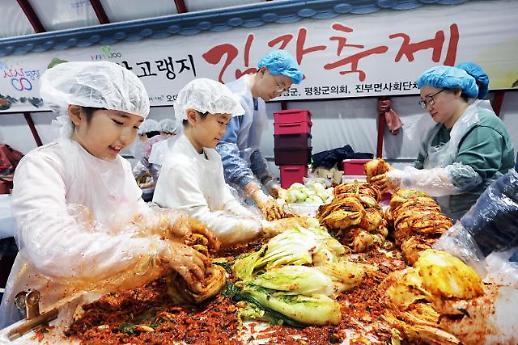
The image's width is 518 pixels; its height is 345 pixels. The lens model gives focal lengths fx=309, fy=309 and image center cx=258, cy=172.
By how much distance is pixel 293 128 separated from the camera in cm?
507

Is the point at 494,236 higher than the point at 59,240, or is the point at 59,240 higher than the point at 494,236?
the point at 59,240

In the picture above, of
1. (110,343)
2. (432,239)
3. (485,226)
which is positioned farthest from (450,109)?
(110,343)

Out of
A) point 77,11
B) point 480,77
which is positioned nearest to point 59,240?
point 480,77

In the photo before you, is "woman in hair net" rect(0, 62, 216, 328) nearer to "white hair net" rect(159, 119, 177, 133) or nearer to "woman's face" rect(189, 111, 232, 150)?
"woman's face" rect(189, 111, 232, 150)

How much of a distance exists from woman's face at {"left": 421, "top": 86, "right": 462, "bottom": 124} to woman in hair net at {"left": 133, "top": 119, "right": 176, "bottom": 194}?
3.25 metres

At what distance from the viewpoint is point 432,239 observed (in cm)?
168

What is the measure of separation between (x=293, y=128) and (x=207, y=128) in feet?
10.2

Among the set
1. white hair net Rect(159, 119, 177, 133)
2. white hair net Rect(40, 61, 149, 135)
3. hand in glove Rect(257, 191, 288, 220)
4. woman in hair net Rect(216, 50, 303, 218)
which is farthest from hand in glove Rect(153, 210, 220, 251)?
white hair net Rect(159, 119, 177, 133)

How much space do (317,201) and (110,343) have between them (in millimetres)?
2692

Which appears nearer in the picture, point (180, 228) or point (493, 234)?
point (493, 234)

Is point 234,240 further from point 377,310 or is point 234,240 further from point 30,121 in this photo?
point 30,121

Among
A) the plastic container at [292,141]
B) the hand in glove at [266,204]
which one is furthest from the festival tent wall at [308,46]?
the hand in glove at [266,204]

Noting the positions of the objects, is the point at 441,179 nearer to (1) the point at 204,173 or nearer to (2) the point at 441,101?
(2) the point at 441,101

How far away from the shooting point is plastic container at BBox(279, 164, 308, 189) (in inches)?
204
